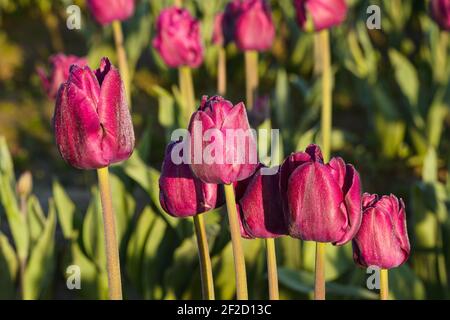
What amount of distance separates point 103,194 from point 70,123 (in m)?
0.10

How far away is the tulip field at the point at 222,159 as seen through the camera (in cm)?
104

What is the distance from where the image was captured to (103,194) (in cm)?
107

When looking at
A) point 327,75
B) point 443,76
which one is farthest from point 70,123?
point 443,76

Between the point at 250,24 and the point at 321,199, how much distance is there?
1.24 metres

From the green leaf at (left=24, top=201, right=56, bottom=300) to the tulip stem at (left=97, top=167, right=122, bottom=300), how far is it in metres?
0.77

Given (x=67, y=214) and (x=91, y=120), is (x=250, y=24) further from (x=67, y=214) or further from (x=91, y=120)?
(x=91, y=120)

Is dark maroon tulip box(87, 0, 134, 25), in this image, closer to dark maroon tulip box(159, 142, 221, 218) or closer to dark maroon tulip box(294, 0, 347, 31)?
dark maroon tulip box(294, 0, 347, 31)

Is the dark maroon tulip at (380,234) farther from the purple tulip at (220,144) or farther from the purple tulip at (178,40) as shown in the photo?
the purple tulip at (178,40)

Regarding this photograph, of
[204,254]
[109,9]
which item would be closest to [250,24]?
[109,9]

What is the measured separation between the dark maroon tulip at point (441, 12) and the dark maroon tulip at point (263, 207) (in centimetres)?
139

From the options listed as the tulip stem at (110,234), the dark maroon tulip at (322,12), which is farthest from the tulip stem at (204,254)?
the dark maroon tulip at (322,12)

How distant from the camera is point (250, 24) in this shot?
2186 mm

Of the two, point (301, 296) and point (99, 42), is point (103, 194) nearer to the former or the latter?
point (301, 296)

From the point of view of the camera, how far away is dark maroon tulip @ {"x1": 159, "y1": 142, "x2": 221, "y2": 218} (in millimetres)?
1114
